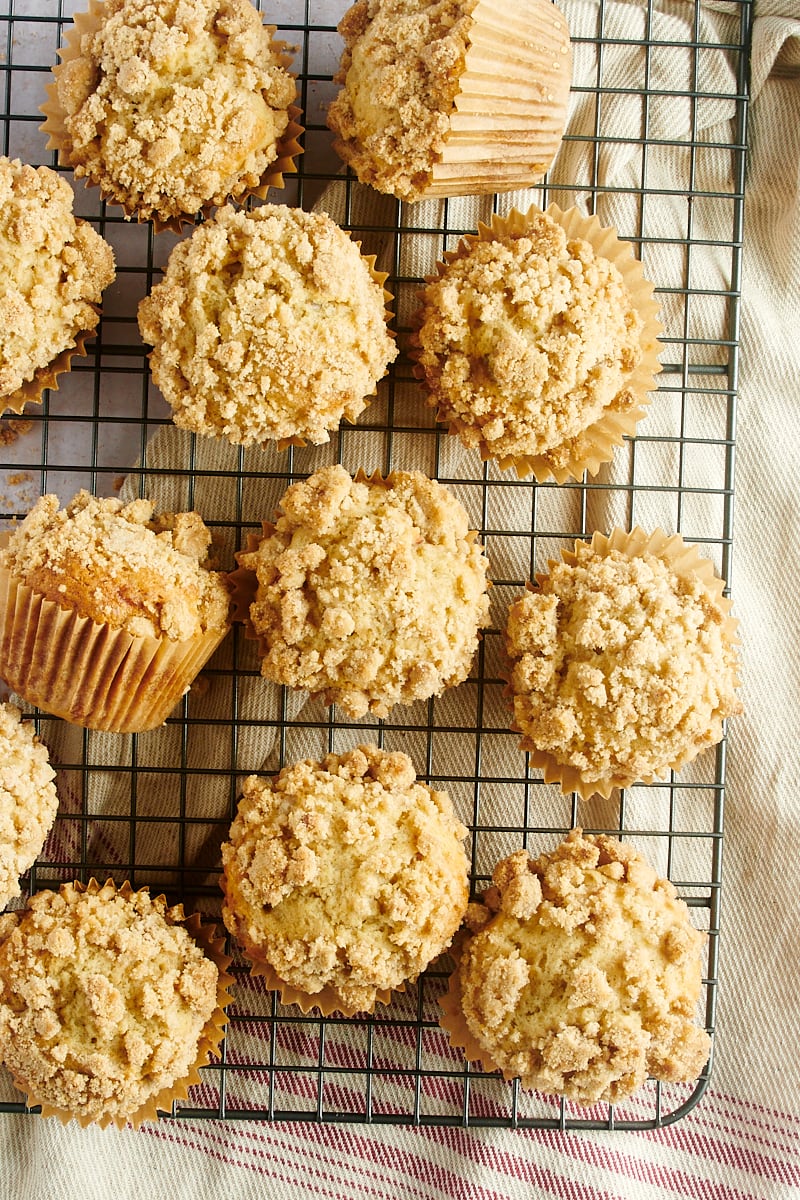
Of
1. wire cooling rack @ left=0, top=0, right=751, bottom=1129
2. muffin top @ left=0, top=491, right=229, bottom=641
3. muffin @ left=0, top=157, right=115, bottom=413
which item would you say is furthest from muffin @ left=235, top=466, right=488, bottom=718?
muffin @ left=0, top=157, right=115, bottom=413

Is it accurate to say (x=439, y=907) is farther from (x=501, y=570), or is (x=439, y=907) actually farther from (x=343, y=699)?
(x=501, y=570)

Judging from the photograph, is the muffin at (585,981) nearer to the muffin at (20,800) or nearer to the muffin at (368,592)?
the muffin at (368,592)

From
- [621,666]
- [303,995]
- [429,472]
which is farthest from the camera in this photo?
[429,472]

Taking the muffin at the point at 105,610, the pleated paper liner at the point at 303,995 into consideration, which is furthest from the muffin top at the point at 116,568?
the pleated paper liner at the point at 303,995

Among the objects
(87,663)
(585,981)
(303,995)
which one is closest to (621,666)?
(585,981)

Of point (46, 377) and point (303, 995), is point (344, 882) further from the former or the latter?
point (46, 377)

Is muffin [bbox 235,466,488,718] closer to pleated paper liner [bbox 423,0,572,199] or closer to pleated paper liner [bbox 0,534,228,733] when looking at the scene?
pleated paper liner [bbox 0,534,228,733]
